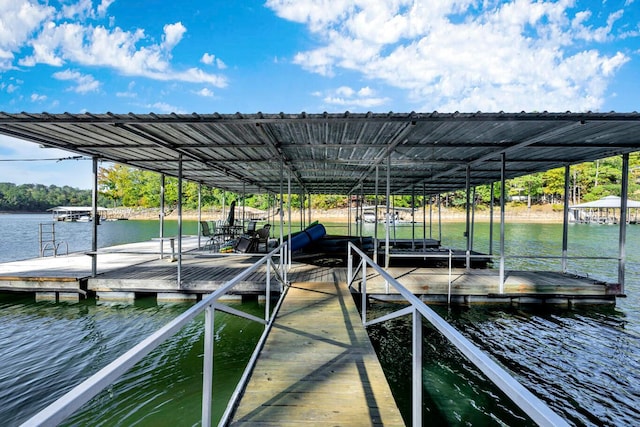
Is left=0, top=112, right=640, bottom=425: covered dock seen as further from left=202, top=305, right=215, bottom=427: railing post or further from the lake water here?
the lake water

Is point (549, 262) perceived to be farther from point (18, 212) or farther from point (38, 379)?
point (18, 212)

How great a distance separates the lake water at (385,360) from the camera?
3.02 meters

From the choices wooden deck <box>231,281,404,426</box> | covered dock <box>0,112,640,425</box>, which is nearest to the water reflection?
covered dock <box>0,112,640,425</box>

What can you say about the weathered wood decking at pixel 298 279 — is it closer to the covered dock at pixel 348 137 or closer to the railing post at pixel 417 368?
the covered dock at pixel 348 137

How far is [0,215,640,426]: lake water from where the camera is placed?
302cm

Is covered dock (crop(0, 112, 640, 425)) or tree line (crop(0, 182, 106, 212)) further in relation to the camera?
tree line (crop(0, 182, 106, 212))

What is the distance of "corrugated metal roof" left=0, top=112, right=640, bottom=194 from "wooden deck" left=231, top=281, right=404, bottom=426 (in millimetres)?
2640

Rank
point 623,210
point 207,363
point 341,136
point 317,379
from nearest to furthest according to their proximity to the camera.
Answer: point 207,363 < point 317,379 < point 341,136 < point 623,210

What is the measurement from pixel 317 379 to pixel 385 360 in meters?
1.74

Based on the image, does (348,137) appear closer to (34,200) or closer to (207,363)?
(207,363)

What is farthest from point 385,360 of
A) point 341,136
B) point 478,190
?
point 478,190

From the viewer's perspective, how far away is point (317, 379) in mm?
2580

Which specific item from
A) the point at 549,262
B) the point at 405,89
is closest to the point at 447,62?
the point at 405,89

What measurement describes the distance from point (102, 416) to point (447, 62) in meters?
33.3
